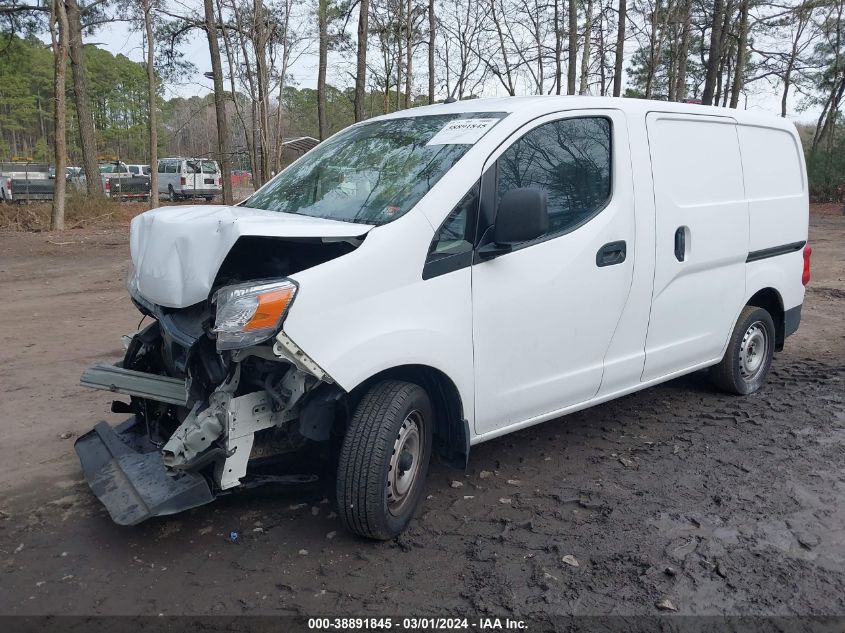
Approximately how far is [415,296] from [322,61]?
2502 cm

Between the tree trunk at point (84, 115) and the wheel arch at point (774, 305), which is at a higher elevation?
the tree trunk at point (84, 115)

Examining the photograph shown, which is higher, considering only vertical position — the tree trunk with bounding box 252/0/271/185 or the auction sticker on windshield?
the tree trunk with bounding box 252/0/271/185

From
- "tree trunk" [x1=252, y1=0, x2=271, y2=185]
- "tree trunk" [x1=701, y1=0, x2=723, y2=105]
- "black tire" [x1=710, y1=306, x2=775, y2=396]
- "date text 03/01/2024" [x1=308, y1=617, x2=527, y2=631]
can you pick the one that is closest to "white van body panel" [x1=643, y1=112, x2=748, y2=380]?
"black tire" [x1=710, y1=306, x2=775, y2=396]

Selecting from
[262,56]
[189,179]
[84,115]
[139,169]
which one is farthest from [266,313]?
[139,169]

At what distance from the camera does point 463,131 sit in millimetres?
3811

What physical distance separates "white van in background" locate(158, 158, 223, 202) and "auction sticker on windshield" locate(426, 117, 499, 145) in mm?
30391

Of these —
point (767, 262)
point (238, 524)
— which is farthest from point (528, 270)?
point (767, 262)

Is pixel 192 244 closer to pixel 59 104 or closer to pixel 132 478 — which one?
pixel 132 478

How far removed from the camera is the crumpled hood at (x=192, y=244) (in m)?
3.10

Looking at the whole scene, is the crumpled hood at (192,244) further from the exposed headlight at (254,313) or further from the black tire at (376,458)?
the black tire at (376,458)

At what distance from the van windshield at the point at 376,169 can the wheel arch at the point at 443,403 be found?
72 cm

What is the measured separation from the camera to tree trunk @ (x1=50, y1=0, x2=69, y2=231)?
16391 millimetres

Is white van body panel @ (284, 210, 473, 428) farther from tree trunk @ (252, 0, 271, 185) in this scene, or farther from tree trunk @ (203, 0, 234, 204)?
tree trunk @ (252, 0, 271, 185)

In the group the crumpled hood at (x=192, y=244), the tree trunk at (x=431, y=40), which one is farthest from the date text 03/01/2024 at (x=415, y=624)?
the tree trunk at (x=431, y=40)
